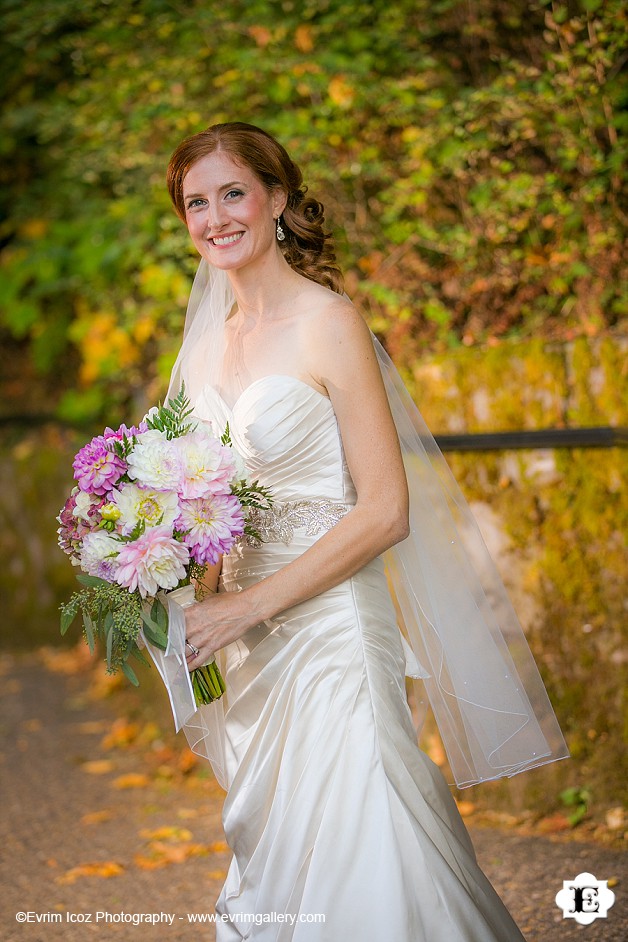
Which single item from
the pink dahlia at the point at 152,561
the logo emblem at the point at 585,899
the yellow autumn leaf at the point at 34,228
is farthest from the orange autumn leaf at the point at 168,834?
the yellow autumn leaf at the point at 34,228

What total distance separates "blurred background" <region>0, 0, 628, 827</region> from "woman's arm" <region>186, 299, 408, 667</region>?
5.65ft

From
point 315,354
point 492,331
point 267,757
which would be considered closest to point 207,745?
point 267,757

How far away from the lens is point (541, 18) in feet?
18.4

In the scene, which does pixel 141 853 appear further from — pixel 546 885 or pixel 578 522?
pixel 578 522

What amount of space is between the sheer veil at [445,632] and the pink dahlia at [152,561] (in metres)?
0.69

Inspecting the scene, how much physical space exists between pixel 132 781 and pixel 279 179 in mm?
3327

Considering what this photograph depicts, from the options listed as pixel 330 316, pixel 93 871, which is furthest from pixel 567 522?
pixel 93 871

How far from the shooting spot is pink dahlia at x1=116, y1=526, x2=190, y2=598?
2.45m

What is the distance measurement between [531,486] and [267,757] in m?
2.01

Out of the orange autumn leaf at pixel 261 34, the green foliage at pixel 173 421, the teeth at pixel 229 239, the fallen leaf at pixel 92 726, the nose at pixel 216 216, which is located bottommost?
the fallen leaf at pixel 92 726

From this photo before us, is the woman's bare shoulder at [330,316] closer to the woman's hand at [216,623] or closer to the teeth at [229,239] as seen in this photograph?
the teeth at [229,239]

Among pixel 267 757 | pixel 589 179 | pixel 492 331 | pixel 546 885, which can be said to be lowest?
pixel 546 885

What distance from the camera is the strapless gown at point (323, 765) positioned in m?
2.49

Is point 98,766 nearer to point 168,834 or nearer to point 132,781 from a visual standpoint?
point 132,781
